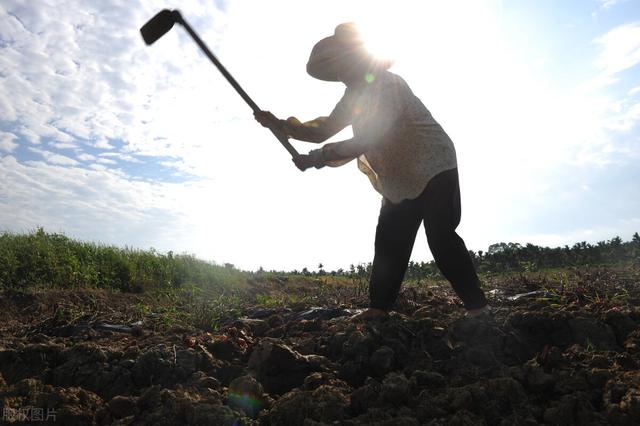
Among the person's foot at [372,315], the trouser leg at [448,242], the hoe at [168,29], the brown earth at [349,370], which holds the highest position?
the hoe at [168,29]

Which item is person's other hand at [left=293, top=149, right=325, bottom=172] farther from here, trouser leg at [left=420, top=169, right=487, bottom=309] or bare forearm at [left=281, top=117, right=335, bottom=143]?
trouser leg at [left=420, top=169, right=487, bottom=309]

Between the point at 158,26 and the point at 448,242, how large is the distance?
10.2ft

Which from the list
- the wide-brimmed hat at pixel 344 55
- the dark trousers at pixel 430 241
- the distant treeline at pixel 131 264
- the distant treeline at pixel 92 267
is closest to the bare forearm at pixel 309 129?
the wide-brimmed hat at pixel 344 55

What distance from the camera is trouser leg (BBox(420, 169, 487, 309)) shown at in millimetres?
3324

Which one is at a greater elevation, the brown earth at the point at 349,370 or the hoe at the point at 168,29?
the hoe at the point at 168,29

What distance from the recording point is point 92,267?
8.45 m

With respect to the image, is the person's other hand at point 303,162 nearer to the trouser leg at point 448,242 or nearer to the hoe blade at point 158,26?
the trouser leg at point 448,242

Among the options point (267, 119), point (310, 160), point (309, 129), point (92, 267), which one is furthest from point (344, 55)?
point (92, 267)

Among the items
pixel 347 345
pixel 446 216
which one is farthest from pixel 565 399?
pixel 446 216

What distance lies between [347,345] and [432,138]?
1.49 metres

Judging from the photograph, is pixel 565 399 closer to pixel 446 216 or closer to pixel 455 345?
pixel 455 345

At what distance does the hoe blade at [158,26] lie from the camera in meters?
4.35

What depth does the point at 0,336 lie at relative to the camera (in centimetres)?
382

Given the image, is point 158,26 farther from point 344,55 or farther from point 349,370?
point 349,370
